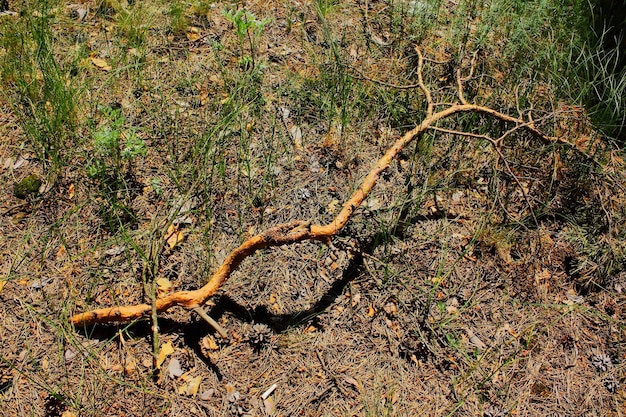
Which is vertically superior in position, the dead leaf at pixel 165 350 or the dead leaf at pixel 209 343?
the dead leaf at pixel 165 350

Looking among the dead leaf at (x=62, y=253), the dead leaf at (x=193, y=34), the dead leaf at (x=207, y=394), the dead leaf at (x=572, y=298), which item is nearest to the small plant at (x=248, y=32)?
the dead leaf at (x=193, y=34)

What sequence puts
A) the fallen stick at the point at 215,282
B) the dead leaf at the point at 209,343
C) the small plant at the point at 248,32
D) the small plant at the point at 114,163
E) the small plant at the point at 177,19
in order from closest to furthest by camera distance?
the fallen stick at the point at 215,282
the dead leaf at the point at 209,343
the small plant at the point at 114,163
the small plant at the point at 248,32
the small plant at the point at 177,19

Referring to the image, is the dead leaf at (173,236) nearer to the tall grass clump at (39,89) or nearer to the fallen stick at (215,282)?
the fallen stick at (215,282)

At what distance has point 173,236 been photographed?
8.41 ft

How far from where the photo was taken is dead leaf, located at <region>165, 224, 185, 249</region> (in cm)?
254

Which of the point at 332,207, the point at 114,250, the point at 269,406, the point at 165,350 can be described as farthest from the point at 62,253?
the point at 332,207

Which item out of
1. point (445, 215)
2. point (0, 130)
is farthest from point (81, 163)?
point (445, 215)

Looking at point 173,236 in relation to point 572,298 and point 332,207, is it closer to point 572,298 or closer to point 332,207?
point 332,207

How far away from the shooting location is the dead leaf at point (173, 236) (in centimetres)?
254

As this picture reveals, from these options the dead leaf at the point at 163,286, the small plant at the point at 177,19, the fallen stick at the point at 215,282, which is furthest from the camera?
the small plant at the point at 177,19

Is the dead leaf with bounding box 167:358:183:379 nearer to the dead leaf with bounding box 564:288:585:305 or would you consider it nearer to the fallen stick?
the fallen stick

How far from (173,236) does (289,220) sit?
2.11ft

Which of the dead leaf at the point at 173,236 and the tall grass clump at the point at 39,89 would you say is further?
the tall grass clump at the point at 39,89

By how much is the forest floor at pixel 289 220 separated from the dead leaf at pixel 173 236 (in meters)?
0.01
